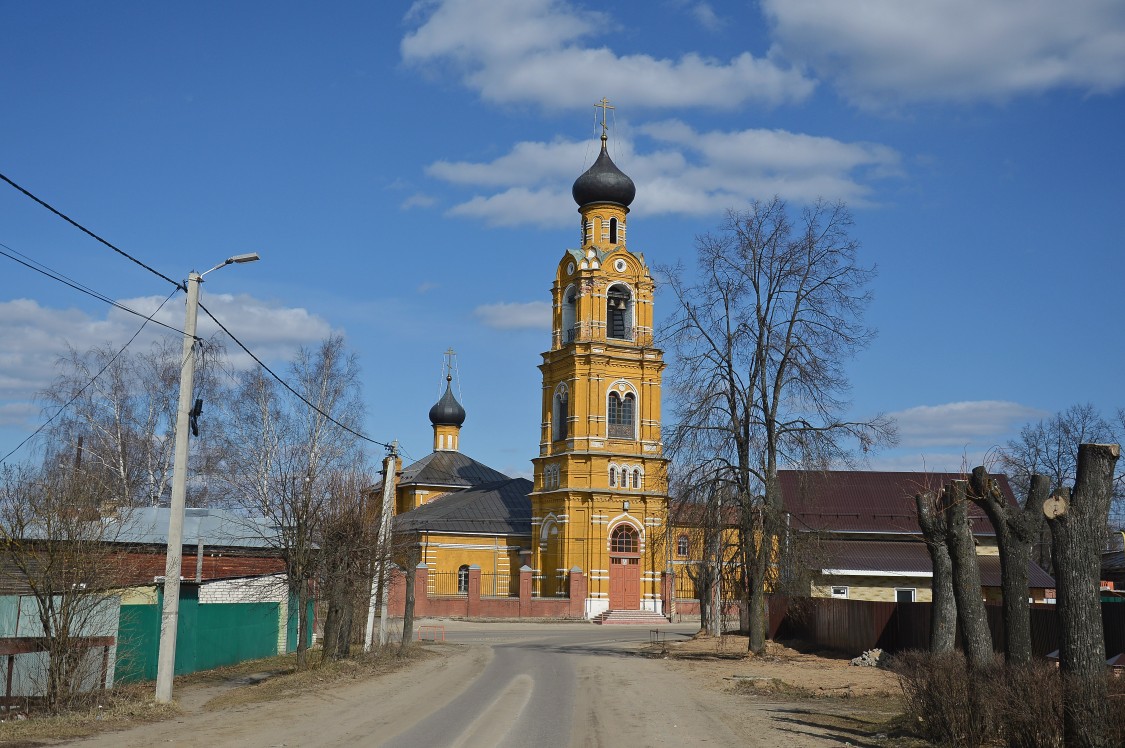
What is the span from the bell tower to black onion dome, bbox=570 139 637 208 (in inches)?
2.2

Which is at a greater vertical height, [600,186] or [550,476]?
[600,186]

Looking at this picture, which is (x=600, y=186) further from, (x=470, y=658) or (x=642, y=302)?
(x=470, y=658)

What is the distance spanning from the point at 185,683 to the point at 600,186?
43.5 metres

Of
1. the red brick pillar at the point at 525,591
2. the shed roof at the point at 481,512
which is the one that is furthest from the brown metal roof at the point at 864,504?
the shed roof at the point at 481,512

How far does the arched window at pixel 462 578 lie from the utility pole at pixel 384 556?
31098 millimetres

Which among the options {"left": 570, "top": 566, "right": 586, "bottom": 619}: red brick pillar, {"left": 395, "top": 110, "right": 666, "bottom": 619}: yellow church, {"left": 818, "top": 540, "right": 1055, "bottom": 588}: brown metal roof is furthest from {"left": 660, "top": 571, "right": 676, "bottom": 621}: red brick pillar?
{"left": 818, "top": 540, "right": 1055, "bottom": 588}: brown metal roof

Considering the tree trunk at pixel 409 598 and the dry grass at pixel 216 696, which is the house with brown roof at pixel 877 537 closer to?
the tree trunk at pixel 409 598

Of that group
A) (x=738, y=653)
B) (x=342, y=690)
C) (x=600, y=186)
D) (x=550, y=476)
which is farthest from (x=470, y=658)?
(x=600, y=186)

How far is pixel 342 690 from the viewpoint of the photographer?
68.2 feet

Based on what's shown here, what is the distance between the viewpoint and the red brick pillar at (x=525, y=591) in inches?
2184

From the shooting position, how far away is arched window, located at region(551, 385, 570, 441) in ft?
199

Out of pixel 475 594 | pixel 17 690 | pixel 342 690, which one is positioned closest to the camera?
pixel 17 690

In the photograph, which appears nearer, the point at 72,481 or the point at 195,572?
the point at 72,481

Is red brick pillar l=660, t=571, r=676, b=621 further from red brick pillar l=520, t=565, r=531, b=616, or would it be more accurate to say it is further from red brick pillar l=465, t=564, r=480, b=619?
red brick pillar l=465, t=564, r=480, b=619
